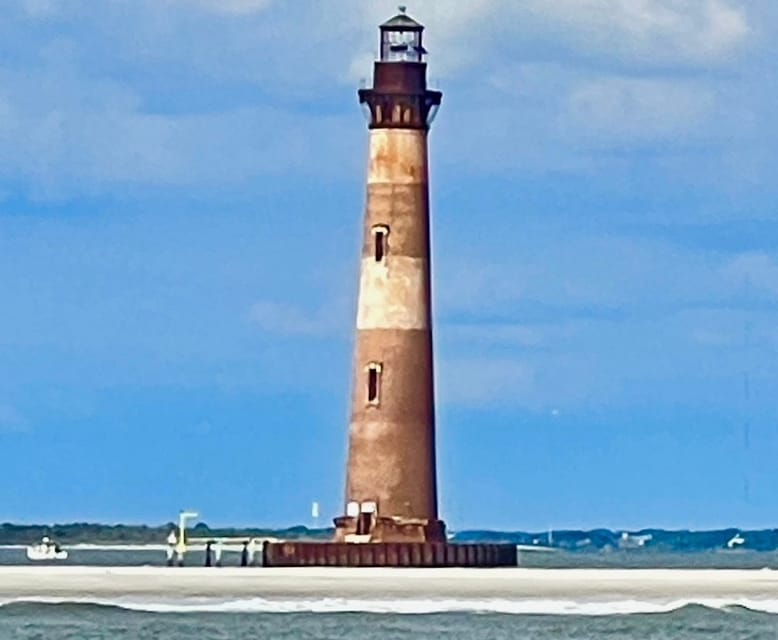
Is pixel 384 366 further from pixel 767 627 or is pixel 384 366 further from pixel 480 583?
pixel 767 627

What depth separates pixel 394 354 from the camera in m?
45.8

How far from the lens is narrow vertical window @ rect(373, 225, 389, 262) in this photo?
46062 millimetres

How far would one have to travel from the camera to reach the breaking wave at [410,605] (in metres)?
41.9

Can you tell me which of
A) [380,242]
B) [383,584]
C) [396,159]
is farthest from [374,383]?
[383,584]

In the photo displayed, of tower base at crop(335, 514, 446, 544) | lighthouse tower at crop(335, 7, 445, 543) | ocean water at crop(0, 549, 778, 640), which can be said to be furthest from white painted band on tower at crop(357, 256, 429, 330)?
ocean water at crop(0, 549, 778, 640)

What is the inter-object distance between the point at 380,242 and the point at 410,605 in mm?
5775

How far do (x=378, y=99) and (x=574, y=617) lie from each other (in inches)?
329

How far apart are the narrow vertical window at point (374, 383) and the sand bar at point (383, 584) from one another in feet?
7.27

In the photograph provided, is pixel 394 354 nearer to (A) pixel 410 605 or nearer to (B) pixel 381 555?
(B) pixel 381 555

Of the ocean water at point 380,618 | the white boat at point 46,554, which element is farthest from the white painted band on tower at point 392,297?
the white boat at point 46,554

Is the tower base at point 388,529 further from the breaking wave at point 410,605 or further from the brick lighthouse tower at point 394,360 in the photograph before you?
the breaking wave at point 410,605

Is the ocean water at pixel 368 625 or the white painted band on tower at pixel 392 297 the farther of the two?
the white painted band on tower at pixel 392 297

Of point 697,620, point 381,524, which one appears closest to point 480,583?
point 381,524

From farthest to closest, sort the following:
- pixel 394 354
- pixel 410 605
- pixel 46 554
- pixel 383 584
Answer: pixel 46 554
pixel 394 354
pixel 383 584
pixel 410 605
